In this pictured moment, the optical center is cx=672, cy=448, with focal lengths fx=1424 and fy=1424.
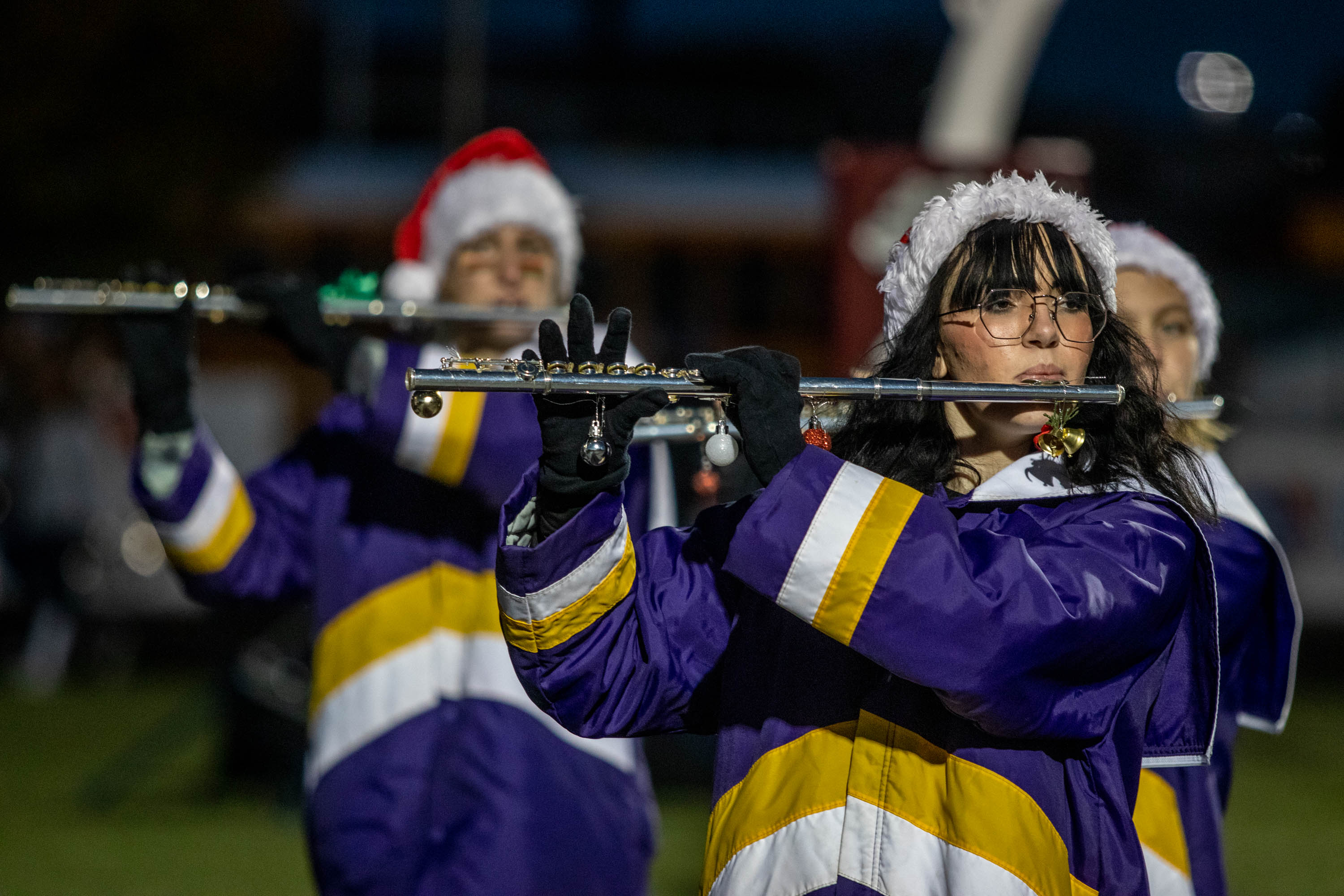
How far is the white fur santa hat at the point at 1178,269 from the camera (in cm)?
321

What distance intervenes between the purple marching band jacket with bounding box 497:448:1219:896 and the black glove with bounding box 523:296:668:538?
0.04 metres

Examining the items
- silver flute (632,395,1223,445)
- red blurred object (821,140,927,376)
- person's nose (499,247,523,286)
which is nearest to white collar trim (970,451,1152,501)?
silver flute (632,395,1223,445)

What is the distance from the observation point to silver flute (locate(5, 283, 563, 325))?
3393 millimetres

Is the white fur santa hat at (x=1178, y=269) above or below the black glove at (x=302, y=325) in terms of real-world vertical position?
above

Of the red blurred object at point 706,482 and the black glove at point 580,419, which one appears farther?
the red blurred object at point 706,482

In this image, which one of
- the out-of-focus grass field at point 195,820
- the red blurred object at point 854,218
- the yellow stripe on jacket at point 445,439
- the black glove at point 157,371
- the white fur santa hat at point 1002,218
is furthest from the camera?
the out-of-focus grass field at point 195,820

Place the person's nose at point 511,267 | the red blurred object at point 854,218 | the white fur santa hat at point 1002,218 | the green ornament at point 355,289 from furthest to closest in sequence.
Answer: the red blurred object at point 854,218 → the green ornament at point 355,289 → the person's nose at point 511,267 → the white fur santa hat at point 1002,218

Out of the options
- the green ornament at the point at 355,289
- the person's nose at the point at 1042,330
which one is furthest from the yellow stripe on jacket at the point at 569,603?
the green ornament at the point at 355,289

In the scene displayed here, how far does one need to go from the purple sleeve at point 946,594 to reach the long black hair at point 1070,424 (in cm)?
28

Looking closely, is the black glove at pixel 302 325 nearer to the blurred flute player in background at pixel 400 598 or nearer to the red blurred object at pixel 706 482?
the blurred flute player in background at pixel 400 598

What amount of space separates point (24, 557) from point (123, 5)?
4.36 meters

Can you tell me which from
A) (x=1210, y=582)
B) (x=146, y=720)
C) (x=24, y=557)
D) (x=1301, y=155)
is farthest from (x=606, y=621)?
(x=24, y=557)

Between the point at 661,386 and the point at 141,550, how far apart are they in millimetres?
11150

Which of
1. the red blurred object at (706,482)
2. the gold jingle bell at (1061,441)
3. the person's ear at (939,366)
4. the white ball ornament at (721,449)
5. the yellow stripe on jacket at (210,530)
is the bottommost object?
the yellow stripe on jacket at (210,530)
